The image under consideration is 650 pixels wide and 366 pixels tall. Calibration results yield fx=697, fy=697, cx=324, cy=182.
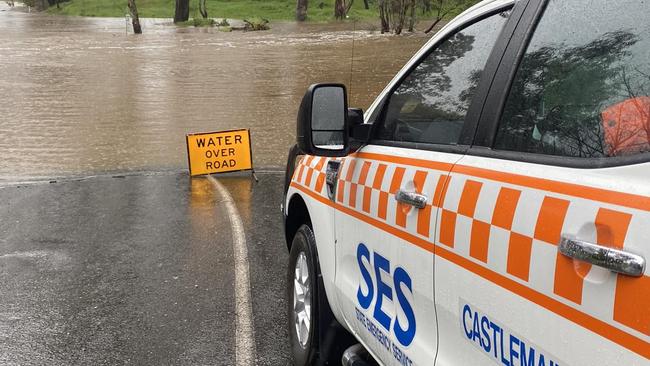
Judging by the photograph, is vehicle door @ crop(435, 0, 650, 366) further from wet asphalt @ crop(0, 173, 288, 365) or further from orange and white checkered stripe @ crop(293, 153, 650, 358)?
wet asphalt @ crop(0, 173, 288, 365)

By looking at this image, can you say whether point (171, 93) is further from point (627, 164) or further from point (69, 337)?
point (627, 164)

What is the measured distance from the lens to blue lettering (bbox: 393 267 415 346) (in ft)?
7.45

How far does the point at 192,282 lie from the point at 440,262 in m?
3.39

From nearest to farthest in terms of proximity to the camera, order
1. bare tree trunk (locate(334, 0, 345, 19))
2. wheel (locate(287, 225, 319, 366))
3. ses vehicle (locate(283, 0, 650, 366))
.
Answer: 1. ses vehicle (locate(283, 0, 650, 366))
2. wheel (locate(287, 225, 319, 366))
3. bare tree trunk (locate(334, 0, 345, 19))

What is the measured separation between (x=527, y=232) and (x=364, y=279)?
1143mm

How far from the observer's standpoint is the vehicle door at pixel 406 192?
2166mm

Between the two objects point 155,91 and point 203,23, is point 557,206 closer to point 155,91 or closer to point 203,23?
point 155,91

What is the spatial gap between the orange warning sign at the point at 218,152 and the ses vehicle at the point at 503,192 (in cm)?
650

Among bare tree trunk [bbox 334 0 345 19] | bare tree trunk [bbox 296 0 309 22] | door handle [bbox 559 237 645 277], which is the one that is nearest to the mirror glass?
door handle [bbox 559 237 645 277]

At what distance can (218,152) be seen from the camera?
9.43 meters

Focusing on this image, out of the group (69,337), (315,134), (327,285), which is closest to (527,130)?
(315,134)

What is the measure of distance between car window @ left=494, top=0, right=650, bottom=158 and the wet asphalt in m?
2.35

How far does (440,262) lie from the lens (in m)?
2.03

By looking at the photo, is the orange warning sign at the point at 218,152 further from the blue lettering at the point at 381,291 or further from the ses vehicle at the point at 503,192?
the blue lettering at the point at 381,291
